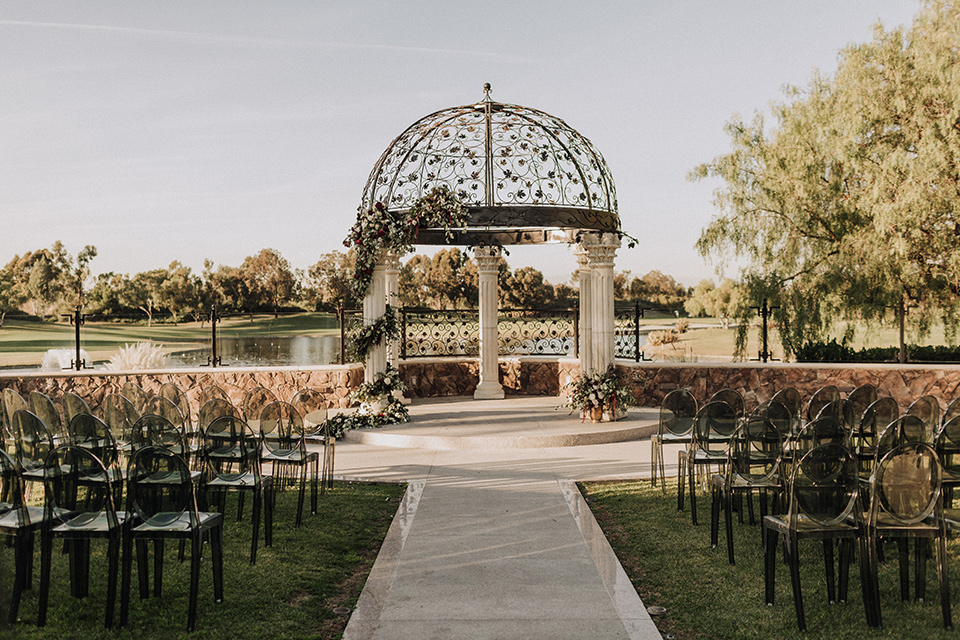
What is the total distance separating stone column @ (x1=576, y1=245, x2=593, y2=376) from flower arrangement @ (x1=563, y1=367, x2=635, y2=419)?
0.82 ft

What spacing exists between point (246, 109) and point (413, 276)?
1020 cm

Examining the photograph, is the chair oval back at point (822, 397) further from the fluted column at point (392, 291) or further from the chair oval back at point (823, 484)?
the fluted column at point (392, 291)

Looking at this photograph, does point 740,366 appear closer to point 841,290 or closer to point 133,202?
point 841,290

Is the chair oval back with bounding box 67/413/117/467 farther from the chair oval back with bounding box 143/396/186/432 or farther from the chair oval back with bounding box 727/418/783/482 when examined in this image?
the chair oval back with bounding box 727/418/783/482

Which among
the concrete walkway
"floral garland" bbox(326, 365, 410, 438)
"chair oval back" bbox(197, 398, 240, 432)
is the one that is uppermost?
"chair oval back" bbox(197, 398, 240, 432)

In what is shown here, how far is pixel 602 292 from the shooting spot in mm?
12094

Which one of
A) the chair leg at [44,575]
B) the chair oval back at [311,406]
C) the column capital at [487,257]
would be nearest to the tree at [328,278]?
the column capital at [487,257]

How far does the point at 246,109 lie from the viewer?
101 ft

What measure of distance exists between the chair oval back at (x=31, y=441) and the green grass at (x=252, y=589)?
699mm

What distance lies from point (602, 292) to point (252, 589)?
8.15 meters

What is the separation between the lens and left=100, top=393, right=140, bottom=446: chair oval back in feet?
24.7

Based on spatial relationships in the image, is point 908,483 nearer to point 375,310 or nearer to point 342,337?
point 375,310

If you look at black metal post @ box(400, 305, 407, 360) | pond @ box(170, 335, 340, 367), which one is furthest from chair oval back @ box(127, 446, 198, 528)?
pond @ box(170, 335, 340, 367)

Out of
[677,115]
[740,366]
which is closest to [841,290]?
[740,366]
